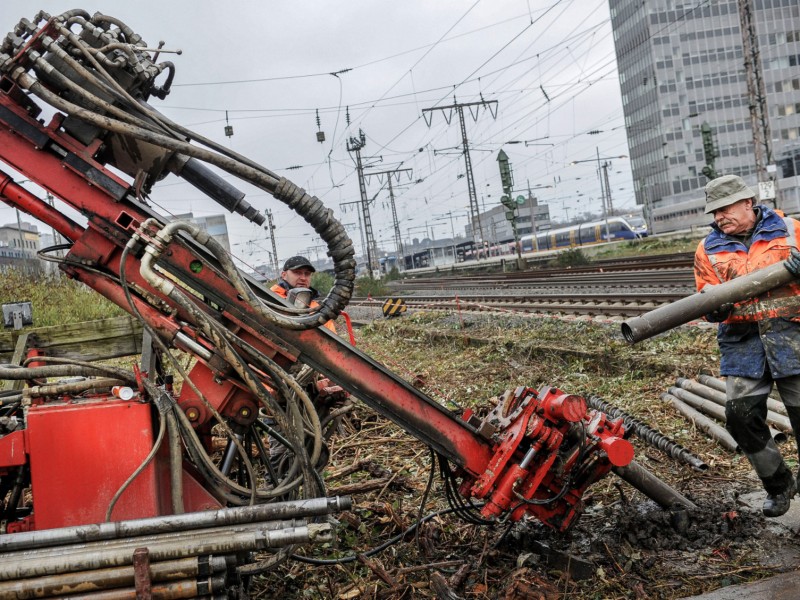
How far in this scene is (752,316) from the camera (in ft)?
12.9

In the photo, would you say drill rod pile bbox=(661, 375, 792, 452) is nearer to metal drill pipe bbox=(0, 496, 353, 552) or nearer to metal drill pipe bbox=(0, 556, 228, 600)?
metal drill pipe bbox=(0, 496, 353, 552)

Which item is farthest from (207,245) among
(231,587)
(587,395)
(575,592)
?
(587,395)

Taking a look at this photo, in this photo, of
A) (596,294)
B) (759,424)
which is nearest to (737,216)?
(759,424)

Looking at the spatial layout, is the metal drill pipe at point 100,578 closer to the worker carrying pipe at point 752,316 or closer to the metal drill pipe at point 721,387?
the worker carrying pipe at point 752,316

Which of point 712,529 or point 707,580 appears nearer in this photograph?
point 707,580

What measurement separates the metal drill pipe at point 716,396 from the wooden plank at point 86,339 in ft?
18.3

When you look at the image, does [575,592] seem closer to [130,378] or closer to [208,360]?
[208,360]

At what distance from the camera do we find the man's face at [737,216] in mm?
4035

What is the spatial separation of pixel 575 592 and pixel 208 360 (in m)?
2.12

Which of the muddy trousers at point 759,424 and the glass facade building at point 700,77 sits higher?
the glass facade building at point 700,77

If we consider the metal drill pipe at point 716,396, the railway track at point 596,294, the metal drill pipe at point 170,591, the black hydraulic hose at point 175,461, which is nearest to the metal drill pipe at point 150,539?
the metal drill pipe at point 170,591

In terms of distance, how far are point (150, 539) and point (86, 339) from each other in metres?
5.35

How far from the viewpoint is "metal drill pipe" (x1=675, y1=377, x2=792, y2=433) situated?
17.1 ft

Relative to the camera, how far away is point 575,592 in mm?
3605
